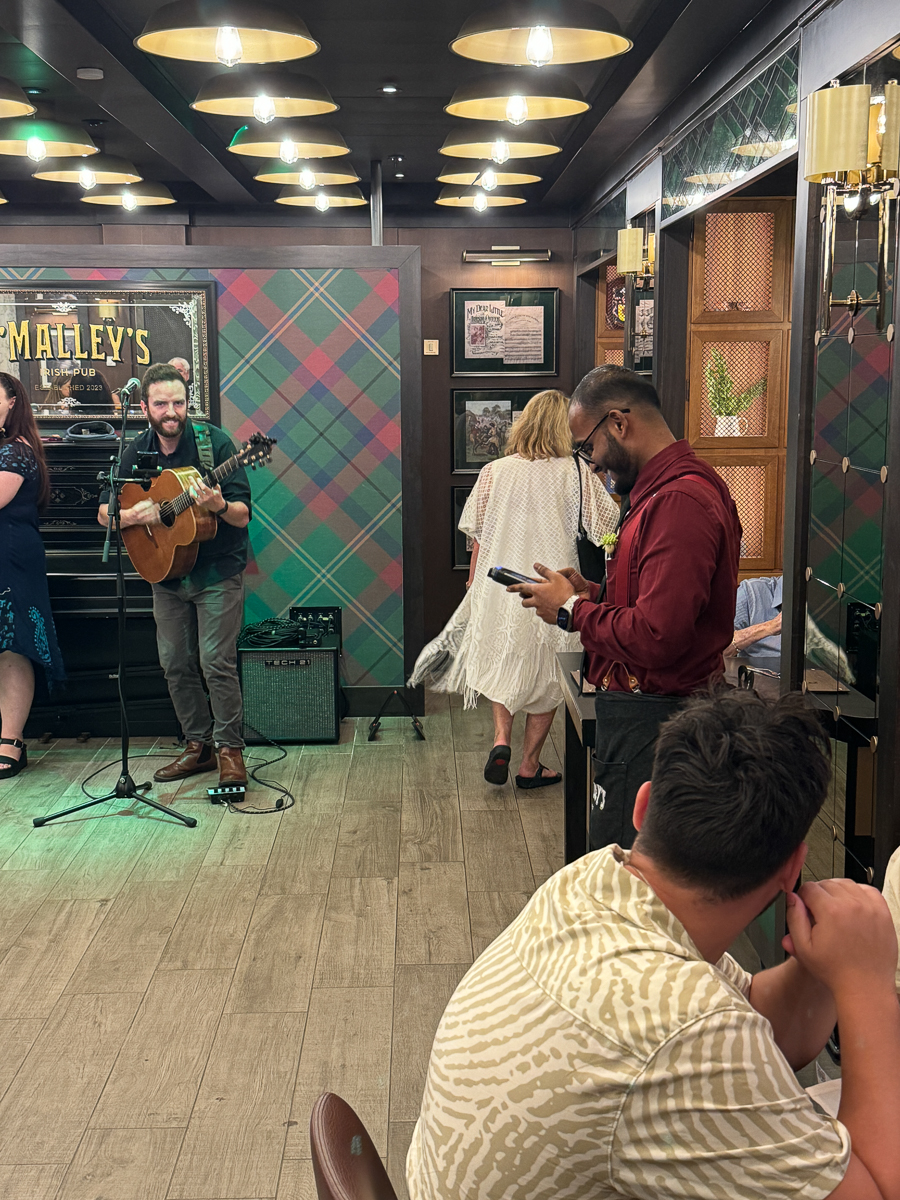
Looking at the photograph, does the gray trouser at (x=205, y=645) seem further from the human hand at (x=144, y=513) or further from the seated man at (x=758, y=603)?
the seated man at (x=758, y=603)

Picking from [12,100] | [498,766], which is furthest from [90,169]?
[498,766]

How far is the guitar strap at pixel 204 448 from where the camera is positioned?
199 inches

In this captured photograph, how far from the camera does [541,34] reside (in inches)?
143

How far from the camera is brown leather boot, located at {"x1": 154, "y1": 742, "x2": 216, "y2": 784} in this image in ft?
17.2

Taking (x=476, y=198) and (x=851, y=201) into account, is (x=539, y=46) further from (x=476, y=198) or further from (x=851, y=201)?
(x=476, y=198)

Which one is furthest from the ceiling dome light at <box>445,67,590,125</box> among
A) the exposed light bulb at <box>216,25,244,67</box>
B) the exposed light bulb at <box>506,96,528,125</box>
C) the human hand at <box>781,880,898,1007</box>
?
the human hand at <box>781,880,898,1007</box>

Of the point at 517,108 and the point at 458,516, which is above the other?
the point at 517,108

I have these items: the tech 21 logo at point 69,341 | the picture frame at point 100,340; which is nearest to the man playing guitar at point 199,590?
the picture frame at point 100,340

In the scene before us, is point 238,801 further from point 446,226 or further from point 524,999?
point 446,226

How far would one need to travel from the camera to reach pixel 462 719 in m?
6.25

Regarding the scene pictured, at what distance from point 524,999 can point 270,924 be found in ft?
9.12

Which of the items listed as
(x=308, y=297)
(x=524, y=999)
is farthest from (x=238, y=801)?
(x=524, y=999)

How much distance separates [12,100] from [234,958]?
12.0ft

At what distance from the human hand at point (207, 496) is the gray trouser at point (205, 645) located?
1.27 feet
